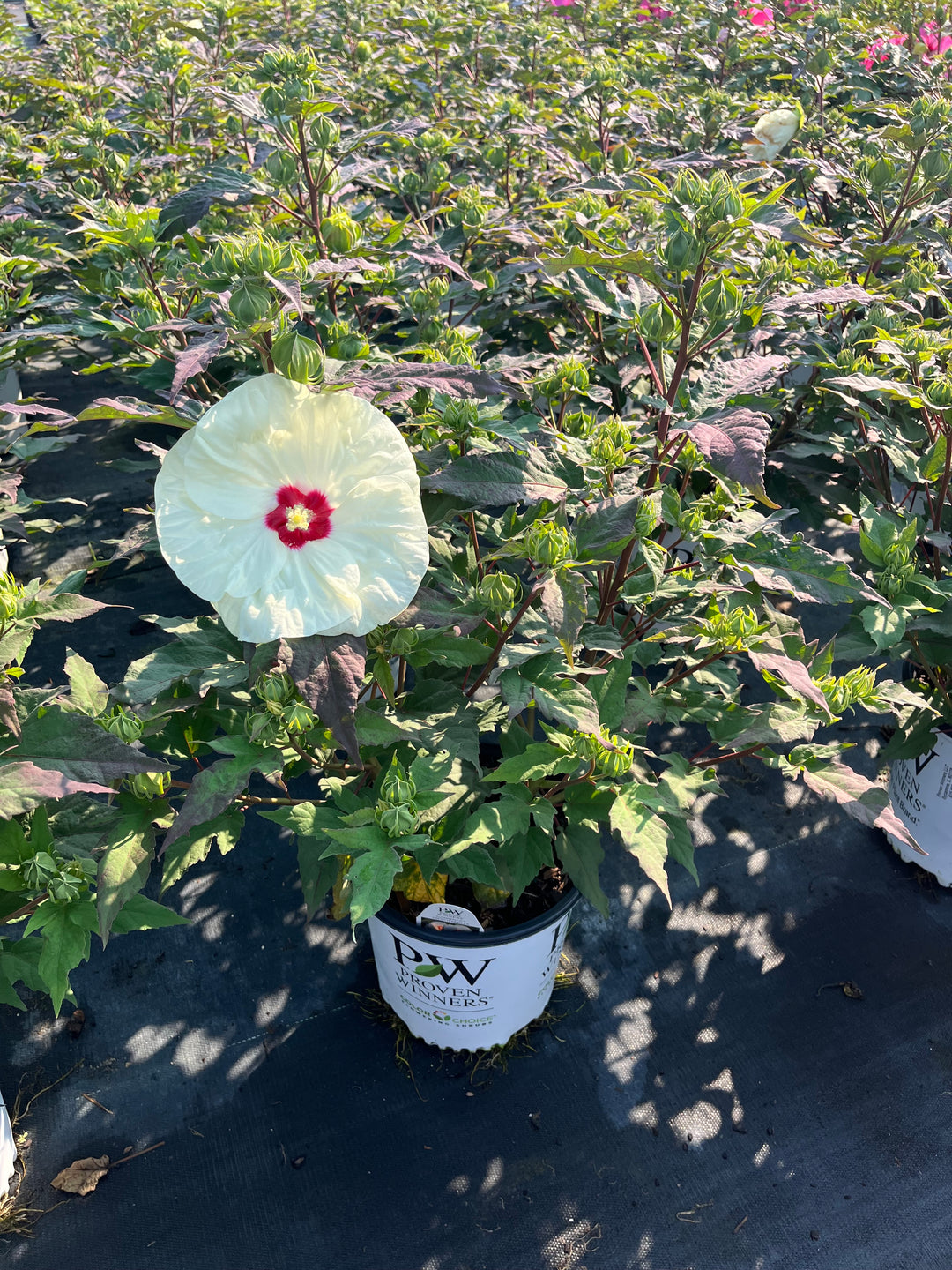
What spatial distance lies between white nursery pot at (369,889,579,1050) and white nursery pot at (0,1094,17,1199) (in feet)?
2.56

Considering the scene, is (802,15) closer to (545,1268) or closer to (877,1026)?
(877,1026)

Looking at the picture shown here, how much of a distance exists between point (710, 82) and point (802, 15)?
4.85ft

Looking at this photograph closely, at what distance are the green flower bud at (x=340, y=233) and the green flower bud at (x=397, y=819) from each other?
1124 mm

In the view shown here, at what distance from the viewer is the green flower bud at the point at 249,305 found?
3.54 feet

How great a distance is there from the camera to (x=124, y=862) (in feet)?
3.93

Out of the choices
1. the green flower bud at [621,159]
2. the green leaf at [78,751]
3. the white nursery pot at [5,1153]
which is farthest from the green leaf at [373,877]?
the green flower bud at [621,159]

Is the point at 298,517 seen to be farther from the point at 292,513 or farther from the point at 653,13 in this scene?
the point at 653,13

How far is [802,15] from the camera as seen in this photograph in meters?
5.27

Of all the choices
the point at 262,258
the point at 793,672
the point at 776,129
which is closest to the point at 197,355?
the point at 262,258

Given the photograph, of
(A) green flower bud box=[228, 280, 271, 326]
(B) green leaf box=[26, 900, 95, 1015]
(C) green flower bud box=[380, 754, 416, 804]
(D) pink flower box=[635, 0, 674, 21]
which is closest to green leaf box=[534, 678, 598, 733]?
(C) green flower bud box=[380, 754, 416, 804]

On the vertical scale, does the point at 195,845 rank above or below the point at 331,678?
below

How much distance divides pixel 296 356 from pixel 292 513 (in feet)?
0.65

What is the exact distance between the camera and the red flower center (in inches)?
41.9

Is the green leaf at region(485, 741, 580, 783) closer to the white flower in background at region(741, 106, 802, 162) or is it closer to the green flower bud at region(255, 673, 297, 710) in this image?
the green flower bud at region(255, 673, 297, 710)
